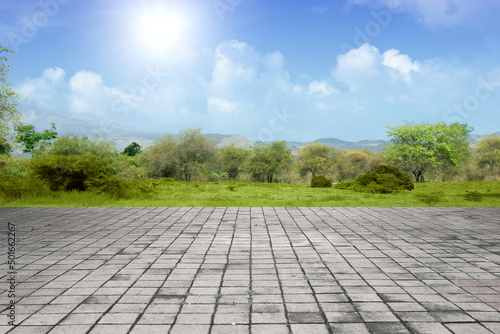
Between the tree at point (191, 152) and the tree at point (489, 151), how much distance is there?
78.0 feet

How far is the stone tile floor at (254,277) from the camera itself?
2262 mm

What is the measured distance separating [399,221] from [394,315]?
Answer: 419cm

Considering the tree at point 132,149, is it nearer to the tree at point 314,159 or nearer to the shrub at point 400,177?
the tree at point 314,159

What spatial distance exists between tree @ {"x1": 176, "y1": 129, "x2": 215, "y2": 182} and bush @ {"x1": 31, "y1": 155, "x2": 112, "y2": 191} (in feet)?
43.2

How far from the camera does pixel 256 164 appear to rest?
86.3ft

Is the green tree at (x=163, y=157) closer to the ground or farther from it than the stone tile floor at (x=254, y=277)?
farther from it

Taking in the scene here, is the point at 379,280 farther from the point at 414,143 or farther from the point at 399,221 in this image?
the point at 414,143

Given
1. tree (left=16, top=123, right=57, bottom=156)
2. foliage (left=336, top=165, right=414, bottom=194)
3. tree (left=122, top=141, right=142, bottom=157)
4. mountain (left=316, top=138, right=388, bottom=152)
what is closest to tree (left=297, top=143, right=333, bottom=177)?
mountain (left=316, top=138, right=388, bottom=152)

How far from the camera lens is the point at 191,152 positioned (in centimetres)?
2309

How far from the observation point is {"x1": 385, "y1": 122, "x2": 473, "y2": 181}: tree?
2248 cm

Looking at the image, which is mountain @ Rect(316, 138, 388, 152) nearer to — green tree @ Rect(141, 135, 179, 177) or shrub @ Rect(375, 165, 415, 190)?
shrub @ Rect(375, 165, 415, 190)

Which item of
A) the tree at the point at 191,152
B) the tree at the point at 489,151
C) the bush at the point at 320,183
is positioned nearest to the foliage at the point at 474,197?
the bush at the point at 320,183

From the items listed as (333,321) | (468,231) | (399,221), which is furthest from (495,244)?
(333,321)

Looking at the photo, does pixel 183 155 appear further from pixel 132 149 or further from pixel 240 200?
pixel 132 149
